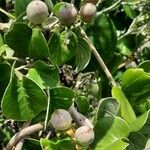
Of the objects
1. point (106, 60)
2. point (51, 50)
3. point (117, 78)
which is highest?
point (51, 50)

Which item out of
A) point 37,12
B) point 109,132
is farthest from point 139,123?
point 37,12

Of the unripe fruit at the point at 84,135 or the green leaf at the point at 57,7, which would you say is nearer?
the unripe fruit at the point at 84,135

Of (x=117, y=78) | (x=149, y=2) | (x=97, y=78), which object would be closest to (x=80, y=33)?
(x=97, y=78)

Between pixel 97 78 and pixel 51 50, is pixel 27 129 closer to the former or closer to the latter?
pixel 51 50

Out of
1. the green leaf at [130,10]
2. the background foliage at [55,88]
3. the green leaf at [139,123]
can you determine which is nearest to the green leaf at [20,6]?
the background foliage at [55,88]

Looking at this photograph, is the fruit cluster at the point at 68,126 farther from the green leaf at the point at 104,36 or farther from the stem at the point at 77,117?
the green leaf at the point at 104,36

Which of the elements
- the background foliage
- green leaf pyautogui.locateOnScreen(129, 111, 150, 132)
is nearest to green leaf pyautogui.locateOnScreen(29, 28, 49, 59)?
the background foliage
